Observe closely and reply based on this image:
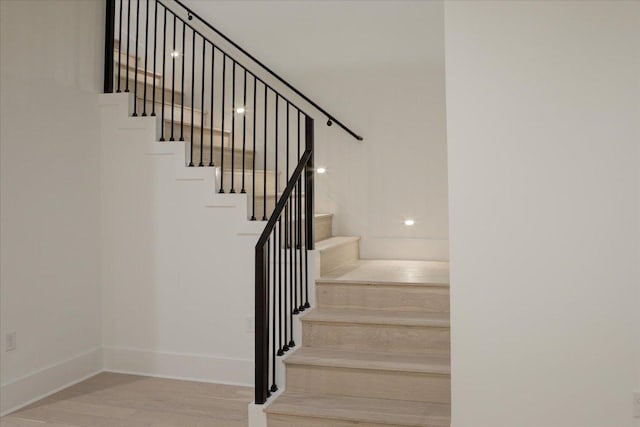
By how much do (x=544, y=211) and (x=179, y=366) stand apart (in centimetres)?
282

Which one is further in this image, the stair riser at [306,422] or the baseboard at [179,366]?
the baseboard at [179,366]

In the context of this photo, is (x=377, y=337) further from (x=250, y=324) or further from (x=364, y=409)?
(x=250, y=324)

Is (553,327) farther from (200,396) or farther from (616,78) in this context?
(200,396)

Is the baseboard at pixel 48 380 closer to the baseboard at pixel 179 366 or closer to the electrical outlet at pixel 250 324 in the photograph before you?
the baseboard at pixel 179 366

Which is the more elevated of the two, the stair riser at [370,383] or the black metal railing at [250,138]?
the black metal railing at [250,138]

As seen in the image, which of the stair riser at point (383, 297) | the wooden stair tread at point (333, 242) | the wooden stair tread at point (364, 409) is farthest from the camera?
the wooden stair tread at point (333, 242)

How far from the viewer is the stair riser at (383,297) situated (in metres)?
3.54

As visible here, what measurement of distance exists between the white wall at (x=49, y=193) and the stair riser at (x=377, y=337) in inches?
69.3

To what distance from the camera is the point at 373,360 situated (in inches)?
Result: 126

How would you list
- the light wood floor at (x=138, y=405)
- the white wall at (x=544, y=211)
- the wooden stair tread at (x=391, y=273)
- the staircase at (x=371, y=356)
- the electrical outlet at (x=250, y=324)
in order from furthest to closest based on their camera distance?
the electrical outlet at (x=250, y=324) → the wooden stair tread at (x=391, y=273) → the light wood floor at (x=138, y=405) → the staircase at (x=371, y=356) → the white wall at (x=544, y=211)

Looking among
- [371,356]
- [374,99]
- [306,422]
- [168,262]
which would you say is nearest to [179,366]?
[168,262]

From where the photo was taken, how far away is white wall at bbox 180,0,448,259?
4777 mm

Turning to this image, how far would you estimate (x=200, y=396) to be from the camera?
3.66 metres

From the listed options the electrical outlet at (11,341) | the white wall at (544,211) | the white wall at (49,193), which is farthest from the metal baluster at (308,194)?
the electrical outlet at (11,341)
